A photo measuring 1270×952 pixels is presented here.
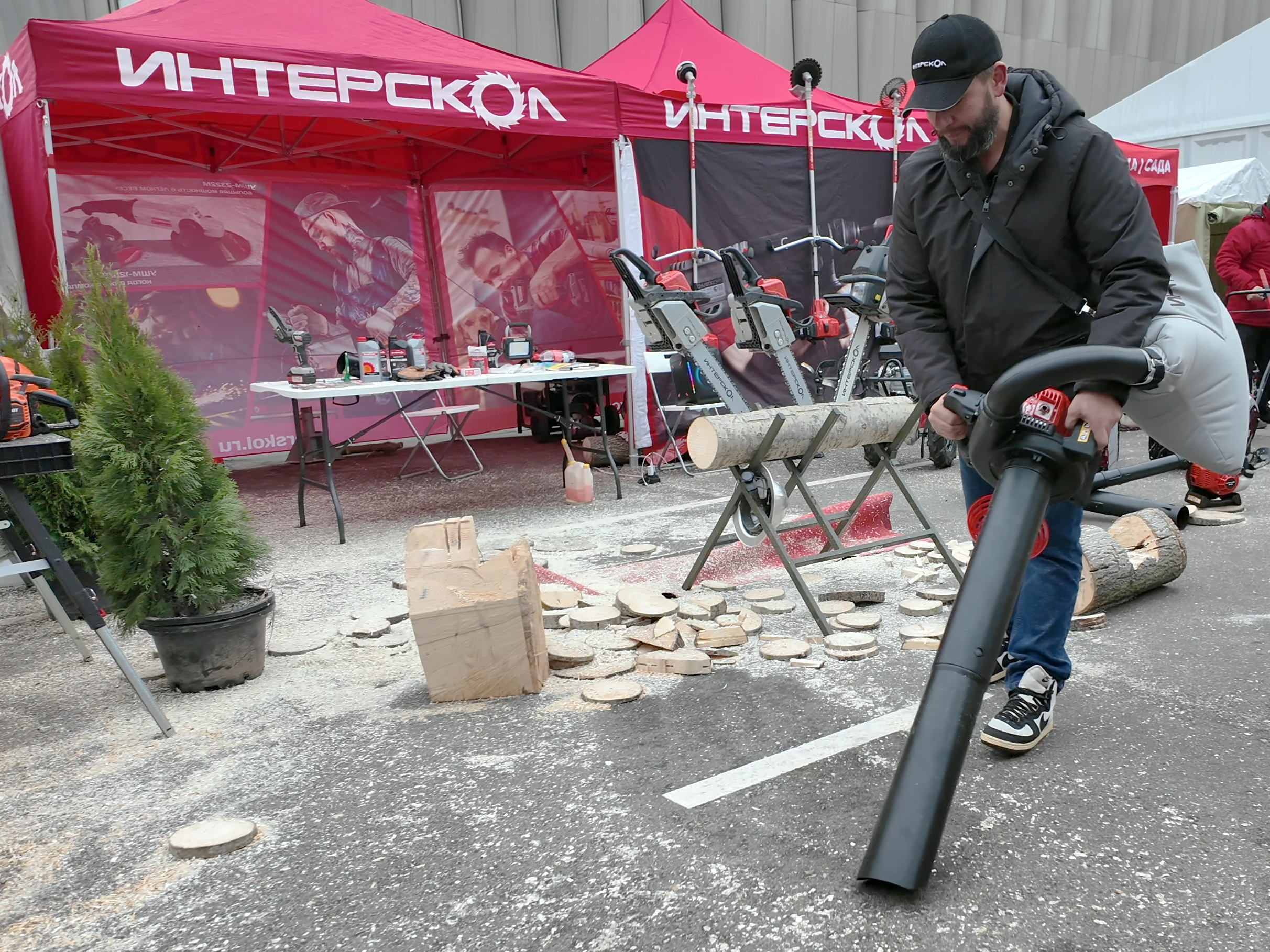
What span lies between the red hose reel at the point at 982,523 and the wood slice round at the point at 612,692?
4.16 feet

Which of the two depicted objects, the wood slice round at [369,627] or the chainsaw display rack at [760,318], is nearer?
the wood slice round at [369,627]

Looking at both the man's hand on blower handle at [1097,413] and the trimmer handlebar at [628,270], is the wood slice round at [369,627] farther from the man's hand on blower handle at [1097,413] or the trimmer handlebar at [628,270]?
the trimmer handlebar at [628,270]

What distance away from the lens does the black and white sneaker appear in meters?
2.63

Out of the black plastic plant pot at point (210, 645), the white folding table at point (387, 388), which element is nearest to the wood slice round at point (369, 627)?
the black plastic plant pot at point (210, 645)

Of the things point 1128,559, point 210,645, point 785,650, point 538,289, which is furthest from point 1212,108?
point 210,645

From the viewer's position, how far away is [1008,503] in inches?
81.4

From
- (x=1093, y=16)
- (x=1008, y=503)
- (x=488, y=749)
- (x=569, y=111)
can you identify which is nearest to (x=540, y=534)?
(x=488, y=749)

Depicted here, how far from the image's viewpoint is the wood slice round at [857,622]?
12.6 ft

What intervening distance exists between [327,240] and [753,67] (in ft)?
18.0

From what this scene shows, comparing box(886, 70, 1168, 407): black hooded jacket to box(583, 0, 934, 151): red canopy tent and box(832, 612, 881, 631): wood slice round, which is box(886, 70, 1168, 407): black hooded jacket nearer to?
box(832, 612, 881, 631): wood slice round

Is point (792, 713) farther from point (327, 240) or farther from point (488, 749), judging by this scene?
point (327, 240)

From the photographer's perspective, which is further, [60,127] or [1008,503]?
[60,127]

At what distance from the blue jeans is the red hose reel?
A: 0.14ft

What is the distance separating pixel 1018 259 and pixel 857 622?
1843 mm
